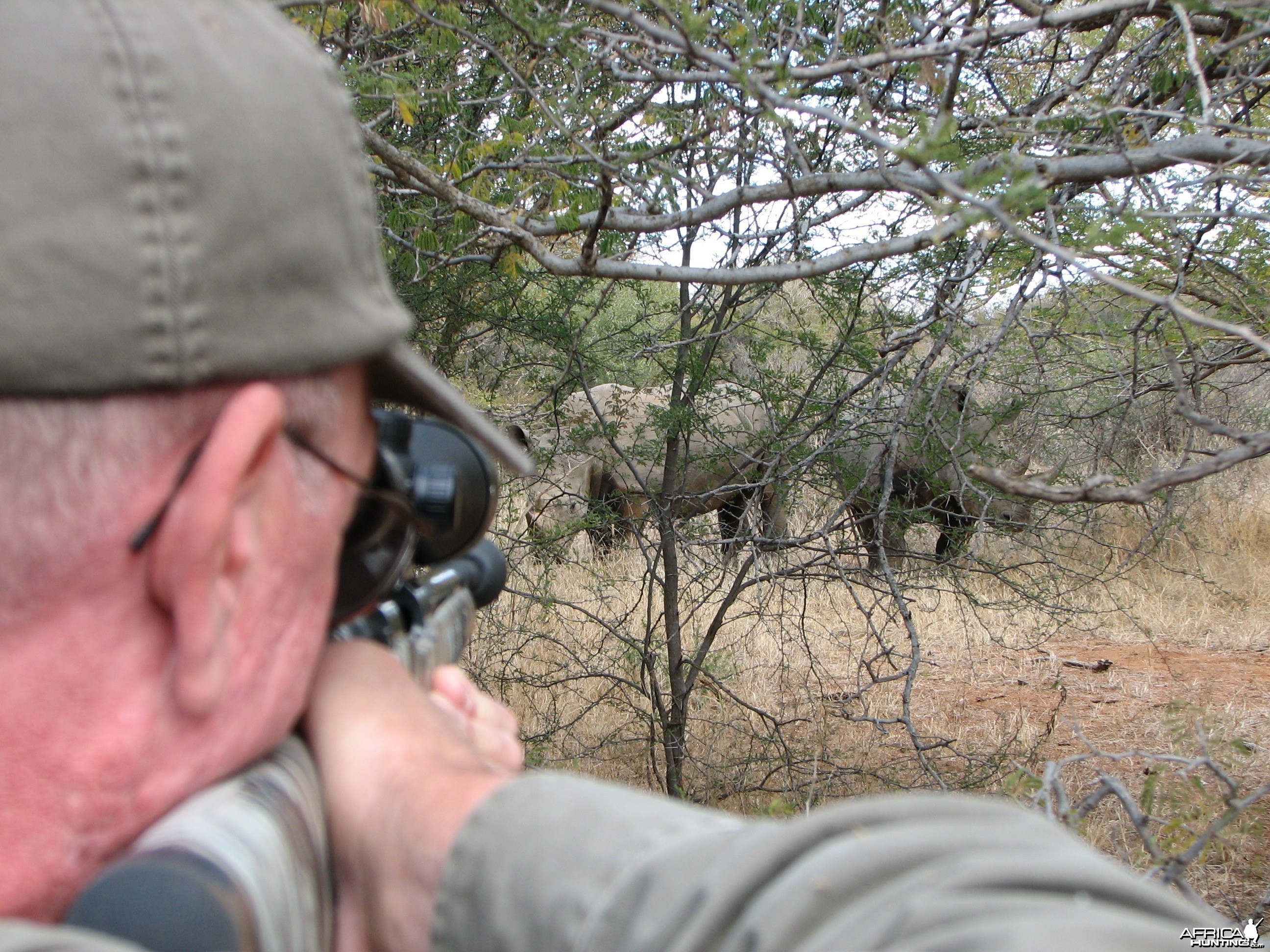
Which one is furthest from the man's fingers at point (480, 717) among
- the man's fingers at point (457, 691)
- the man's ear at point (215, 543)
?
the man's ear at point (215, 543)

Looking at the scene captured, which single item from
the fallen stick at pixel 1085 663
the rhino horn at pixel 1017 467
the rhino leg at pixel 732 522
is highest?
the rhino horn at pixel 1017 467

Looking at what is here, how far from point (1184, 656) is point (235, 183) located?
6.23 meters

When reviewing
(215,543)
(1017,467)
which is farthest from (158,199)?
(1017,467)

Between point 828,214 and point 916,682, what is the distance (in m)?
3.51

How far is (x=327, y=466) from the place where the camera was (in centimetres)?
86

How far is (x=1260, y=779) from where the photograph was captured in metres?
3.81

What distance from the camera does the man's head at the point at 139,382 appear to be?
677 millimetres

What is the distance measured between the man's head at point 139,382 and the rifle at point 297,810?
0.23ft

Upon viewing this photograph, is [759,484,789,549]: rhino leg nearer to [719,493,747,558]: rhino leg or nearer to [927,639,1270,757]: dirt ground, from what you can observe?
[719,493,747,558]: rhino leg

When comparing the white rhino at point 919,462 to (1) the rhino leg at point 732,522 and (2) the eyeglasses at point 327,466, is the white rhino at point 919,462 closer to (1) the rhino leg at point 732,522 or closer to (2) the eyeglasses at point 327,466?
(1) the rhino leg at point 732,522

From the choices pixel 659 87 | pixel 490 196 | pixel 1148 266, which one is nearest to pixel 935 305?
pixel 1148 266

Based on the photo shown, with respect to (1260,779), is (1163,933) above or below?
above

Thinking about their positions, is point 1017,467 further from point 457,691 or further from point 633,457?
point 457,691

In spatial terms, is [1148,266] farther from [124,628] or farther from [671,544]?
[124,628]
